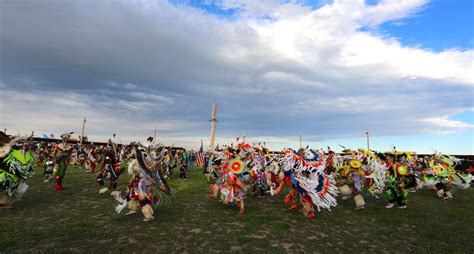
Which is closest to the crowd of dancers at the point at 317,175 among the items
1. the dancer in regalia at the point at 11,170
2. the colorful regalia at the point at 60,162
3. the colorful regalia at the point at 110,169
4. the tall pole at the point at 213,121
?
the colorful regalia at the point at 110,169

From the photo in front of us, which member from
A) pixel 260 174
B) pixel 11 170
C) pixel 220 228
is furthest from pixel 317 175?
pixel 11 170

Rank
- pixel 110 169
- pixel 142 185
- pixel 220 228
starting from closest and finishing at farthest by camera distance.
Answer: pixel 220 228 → pixel 142 185 → pixel 110 169

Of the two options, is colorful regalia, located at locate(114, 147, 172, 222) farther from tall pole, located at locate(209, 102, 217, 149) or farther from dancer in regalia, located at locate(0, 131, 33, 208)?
tall pole, located at locate(209, 102, 217, 149)

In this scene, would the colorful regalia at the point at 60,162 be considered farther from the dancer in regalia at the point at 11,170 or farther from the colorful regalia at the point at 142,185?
the colorful regalia at the point at 142,185

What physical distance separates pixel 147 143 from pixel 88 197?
439 cm

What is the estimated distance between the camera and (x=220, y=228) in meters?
6.35

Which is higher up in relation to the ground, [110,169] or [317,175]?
[317,175]

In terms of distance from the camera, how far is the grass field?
5141mm

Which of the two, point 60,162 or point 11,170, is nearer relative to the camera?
point 11,170

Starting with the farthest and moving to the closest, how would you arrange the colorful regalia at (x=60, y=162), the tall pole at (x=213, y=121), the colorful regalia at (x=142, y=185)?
the tall pole at (x=213, y=121), the colorful regalia at (x=60, y=162), the colorful regalia at (x=142, y=185)

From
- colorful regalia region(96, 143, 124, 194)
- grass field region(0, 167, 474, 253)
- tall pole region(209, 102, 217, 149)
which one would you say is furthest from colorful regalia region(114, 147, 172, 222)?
tall pole region(209, 102, 217, 149)

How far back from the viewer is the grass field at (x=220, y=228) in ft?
16.9

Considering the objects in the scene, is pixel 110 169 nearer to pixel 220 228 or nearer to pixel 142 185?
pixel 142 185

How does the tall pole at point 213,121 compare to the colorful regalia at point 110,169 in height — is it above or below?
above
